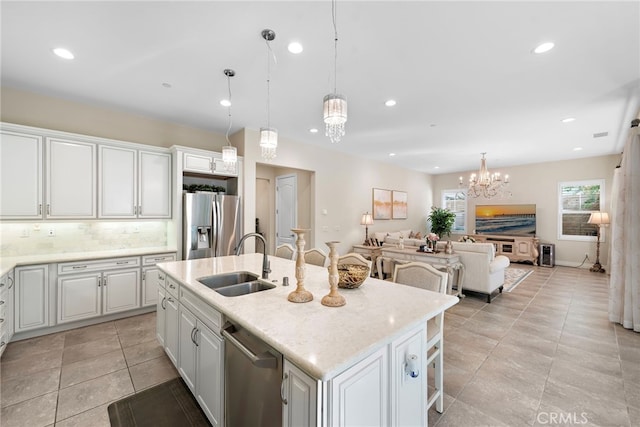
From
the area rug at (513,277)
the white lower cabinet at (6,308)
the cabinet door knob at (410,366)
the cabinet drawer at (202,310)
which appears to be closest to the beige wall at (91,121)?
the white lower cabinet at (6,308)

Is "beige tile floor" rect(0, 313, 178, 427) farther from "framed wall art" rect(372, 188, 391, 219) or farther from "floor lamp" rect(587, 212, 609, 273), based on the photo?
"floor lamp" rect(587, 212, 609, 273)

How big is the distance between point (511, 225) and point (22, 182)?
10.3 metres

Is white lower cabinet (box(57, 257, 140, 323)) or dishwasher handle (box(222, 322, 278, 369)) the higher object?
dishwasher handle (box(222, 322, 278, 369))

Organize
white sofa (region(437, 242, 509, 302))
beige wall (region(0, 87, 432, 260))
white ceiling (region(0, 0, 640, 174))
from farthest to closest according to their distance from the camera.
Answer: white sofa (region(437, 242, 509, 302)) → beige wall (region(0, 87, 432, 260)) → white ceiling (region(0, 0, 640, 174))

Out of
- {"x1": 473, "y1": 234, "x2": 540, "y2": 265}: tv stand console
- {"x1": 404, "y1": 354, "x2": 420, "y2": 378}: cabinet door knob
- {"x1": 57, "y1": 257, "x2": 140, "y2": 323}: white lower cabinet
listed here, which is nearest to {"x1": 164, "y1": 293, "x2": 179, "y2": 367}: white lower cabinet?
{"x1": 57, "y1": 257, "x2": 140, "y2": 323}: white lower cabinet

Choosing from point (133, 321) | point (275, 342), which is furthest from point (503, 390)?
point (133, 321)

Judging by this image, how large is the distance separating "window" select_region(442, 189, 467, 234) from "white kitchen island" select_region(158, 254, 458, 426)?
820cm

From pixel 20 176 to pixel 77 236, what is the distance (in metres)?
0.95

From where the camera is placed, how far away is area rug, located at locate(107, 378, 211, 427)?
5.92 feet

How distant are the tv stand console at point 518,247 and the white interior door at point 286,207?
603 cm

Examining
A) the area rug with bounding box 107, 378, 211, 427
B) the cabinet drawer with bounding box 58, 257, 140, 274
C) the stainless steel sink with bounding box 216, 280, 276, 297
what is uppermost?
the stainless steel sink with bounding box 216, 280, 276, 297

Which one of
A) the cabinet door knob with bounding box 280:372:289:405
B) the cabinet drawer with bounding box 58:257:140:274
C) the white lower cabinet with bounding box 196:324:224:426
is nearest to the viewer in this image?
the cabinet door knob with bounding box 280:372:289:405

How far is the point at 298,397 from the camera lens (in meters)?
1.03

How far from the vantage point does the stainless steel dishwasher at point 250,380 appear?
115 cm
